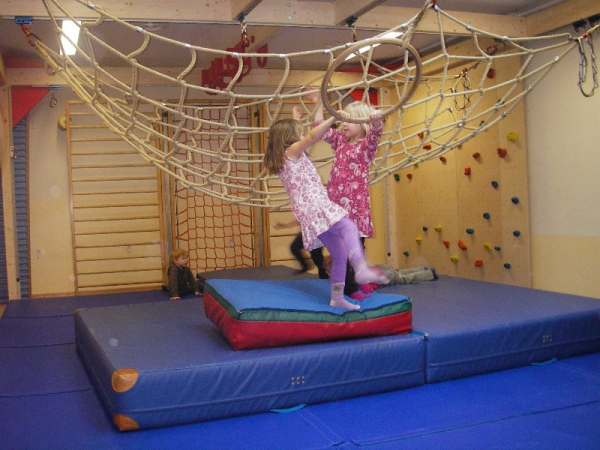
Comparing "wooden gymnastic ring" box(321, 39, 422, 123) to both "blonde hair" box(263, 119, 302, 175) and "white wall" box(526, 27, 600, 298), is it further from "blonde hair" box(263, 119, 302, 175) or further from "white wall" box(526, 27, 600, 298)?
"white wall" box(526, 27, 600, 298)

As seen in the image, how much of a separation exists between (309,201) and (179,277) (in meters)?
2.67

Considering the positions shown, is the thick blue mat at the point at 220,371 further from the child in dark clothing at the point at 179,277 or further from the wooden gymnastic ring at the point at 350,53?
the child in dark clothing at the point at 179,277

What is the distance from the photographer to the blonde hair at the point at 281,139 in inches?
112

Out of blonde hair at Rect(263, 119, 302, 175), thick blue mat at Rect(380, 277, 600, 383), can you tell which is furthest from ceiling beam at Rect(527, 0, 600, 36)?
blonde hair at Rect(263, 119, 302, 175)

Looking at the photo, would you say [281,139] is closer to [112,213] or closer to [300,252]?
[300,252]

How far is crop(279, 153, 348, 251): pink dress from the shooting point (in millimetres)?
2795

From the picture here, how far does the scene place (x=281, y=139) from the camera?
9.38ft

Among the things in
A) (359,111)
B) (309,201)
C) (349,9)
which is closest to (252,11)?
(349,9)

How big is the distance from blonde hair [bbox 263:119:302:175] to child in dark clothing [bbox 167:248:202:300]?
2.46 meters

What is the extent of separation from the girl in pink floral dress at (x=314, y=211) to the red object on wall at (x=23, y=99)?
3887 mm

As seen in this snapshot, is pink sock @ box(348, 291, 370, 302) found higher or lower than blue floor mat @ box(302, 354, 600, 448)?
higher

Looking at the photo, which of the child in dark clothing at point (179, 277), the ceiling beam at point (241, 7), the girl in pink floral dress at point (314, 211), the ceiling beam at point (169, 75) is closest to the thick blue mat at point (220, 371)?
the girl in pink floral dress at point (314, 211)

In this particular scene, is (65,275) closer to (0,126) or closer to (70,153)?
(70,153)

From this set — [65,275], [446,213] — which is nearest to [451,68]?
[446,213]
